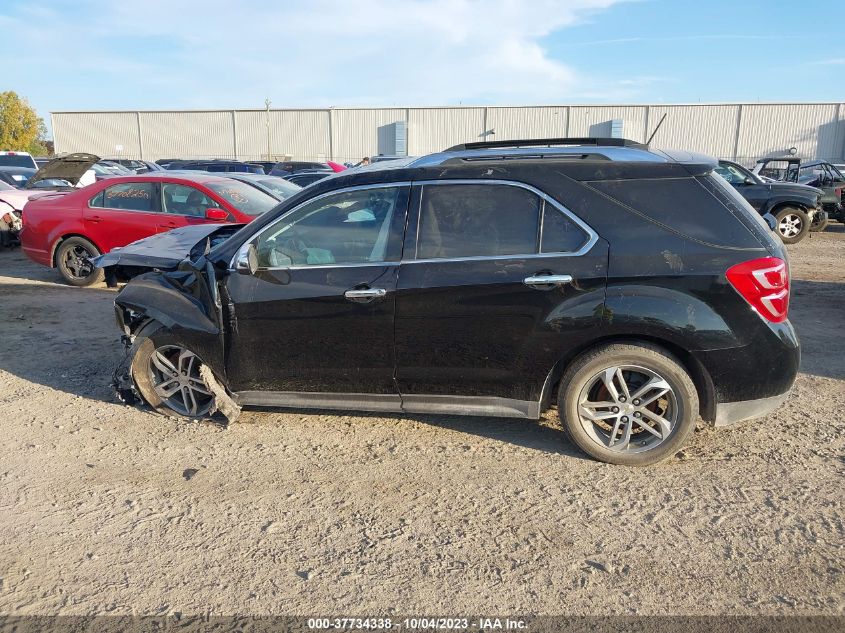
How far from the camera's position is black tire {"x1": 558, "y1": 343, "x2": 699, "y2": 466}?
3.69 meters

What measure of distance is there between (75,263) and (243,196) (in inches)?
109

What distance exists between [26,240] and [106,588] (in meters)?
8.14

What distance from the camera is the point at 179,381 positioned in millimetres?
4559

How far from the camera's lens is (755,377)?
12.0 ft

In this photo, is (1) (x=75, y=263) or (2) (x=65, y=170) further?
(2) (x=65, y=170)

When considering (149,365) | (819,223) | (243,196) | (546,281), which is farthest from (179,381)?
(819,223)

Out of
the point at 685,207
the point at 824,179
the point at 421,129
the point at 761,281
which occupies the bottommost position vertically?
the point at 761,281

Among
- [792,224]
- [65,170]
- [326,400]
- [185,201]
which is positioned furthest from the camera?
[65,170]

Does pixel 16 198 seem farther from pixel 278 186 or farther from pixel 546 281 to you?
pixel 546 281

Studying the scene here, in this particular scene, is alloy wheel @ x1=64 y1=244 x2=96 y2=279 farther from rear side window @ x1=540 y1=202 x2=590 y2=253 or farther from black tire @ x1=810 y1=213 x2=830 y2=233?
black tire @ x1=810 y1=213 x2=830 y2=233

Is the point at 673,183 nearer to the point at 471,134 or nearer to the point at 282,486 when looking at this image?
the point at 282,486

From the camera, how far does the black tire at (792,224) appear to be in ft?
44.3

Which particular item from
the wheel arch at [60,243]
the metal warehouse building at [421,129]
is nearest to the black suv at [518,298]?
the wheel arch at [60,243]

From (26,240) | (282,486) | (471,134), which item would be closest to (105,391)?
(282,486)
